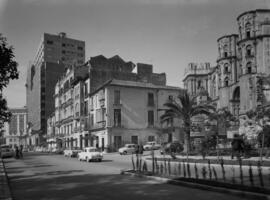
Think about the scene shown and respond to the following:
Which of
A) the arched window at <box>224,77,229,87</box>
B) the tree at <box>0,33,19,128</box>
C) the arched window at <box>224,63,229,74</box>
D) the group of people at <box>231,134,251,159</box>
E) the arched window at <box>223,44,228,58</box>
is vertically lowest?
the group of people at <box>231,134,251,159</box>

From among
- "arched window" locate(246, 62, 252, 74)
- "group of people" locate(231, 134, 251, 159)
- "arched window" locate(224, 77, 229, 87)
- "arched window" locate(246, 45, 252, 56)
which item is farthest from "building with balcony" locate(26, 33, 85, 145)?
"group of people" locate(231, 134, 251, 159)

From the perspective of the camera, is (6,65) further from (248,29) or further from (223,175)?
(248,29)

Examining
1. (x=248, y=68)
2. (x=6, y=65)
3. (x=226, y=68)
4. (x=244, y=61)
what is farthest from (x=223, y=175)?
(x=226, y=68)

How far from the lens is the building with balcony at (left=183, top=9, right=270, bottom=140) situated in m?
68.2

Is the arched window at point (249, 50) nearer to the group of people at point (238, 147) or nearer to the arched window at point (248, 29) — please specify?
the arched window at point (248, 29)

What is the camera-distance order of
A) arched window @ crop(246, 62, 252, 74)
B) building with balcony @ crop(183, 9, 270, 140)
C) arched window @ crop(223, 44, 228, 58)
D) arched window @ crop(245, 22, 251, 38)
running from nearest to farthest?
building with balcony @ crop(183, 9, 270, 140) → arched window @ crop(246, 62, 252, 74) → arched window @ crop(245, 22, 251, 38) → arched window @ crop(223, 44, 228, 58)

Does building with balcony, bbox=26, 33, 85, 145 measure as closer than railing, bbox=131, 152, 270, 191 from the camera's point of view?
No

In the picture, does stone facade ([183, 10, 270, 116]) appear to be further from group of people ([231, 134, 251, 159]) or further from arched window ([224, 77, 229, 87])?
group of people ([231, 134, 251, 159])

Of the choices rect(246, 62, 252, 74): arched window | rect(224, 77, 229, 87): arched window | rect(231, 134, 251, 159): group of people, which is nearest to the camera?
rect(231, 134, 251, 159): group of people

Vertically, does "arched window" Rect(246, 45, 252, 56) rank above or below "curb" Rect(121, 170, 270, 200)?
above

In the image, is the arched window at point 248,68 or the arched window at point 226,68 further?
the arched window at point 226,68

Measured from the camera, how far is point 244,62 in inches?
2798

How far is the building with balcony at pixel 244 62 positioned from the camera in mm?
68188

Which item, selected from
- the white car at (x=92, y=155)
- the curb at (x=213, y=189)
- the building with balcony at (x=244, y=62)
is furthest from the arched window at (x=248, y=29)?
the curb at (x=213, y=189)
